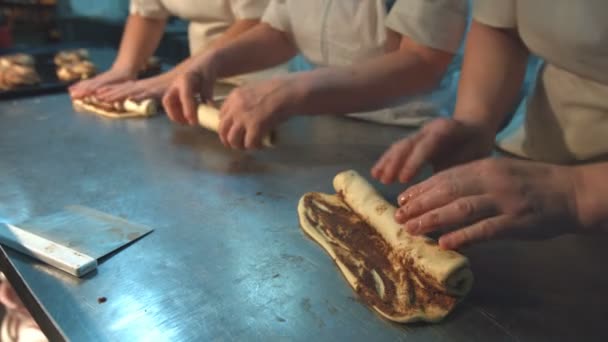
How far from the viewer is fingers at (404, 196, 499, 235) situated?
0.57 metres

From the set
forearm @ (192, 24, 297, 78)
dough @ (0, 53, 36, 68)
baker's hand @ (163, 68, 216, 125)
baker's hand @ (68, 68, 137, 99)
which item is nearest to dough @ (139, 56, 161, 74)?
baker's hand @ (68, 68, 137, 99)

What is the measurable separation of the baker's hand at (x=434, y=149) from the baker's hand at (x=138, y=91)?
0.76 m

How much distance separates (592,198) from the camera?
551 millimetres

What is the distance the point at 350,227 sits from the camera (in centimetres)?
73

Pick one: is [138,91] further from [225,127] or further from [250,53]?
[225,127]

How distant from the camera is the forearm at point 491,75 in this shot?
Answer: 0.82 metres

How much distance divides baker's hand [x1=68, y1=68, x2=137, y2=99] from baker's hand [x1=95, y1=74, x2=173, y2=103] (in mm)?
67

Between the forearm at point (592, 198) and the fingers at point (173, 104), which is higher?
the forearm at point (592, 198)

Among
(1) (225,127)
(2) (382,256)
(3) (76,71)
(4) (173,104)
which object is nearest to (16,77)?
(3) (76,71)

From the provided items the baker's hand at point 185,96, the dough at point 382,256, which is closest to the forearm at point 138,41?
the baker's hand at point 185,96

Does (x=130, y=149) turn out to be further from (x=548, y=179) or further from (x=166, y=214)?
(x=548, y=179)

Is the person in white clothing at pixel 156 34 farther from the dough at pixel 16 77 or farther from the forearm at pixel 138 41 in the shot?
the dough at pixel 16 77

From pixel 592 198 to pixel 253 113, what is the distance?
1.89 feet

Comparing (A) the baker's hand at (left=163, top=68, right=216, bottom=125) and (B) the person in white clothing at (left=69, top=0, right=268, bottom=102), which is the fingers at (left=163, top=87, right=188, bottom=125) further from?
(B) the person in white clothing at (left=69, top=0, right=268, bottom=102)
